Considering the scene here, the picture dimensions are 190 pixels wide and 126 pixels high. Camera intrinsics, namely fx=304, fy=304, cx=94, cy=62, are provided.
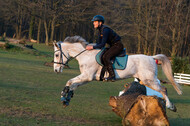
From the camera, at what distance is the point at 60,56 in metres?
8.97

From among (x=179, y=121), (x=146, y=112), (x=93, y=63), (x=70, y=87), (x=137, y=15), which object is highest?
(x=137, y=15)

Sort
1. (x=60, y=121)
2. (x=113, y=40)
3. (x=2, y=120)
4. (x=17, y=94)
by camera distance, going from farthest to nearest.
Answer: (x=17, y=94), (x=113, y=40), (x=60, y=121), (x=2, y=120)

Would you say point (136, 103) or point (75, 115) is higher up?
point (136, 103)

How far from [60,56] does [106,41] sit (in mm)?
1431

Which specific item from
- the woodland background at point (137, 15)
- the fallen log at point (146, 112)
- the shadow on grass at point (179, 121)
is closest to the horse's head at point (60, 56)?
the fallen log at point (146, 112)

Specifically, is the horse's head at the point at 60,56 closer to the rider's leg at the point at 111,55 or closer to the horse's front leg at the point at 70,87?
the horse's front leg at the point at 70,87

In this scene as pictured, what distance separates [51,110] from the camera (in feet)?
28.1

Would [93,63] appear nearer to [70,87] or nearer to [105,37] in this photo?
[105,37]

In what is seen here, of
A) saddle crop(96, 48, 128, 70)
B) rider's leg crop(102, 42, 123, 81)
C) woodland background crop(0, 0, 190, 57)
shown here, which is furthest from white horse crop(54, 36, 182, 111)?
woodland background crop(0, 0, 190, 57)

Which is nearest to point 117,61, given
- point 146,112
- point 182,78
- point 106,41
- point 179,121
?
point 106,41

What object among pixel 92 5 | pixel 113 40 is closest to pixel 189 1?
pixel 92 5

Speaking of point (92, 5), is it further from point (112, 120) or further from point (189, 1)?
point (112, 120)

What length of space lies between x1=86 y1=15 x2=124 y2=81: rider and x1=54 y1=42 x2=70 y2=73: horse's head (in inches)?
29.4

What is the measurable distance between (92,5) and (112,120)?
3861 cm
